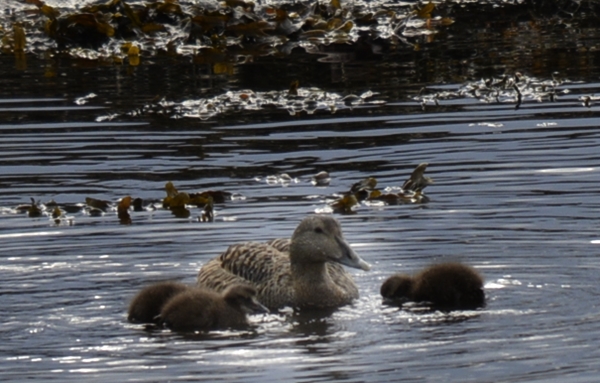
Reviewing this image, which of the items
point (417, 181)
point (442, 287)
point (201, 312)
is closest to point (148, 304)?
point (201, 312)

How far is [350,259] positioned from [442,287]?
1.66 ft

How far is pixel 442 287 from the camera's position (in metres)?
7.82

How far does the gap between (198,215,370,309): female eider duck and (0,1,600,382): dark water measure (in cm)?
19

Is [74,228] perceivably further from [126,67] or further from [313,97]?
[126,67]

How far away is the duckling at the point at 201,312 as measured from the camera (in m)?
7.39

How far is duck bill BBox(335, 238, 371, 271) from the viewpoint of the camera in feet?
25.6

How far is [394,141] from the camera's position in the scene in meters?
12.0

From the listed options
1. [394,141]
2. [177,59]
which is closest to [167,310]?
[394,141]

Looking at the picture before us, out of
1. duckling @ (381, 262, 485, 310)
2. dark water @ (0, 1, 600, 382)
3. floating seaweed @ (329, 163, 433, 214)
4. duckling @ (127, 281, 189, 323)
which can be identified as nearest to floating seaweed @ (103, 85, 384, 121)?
dark water @ (0, 1, 600, 382)

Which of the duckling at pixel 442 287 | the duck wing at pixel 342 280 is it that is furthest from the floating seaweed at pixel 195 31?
the duckling at pixel 442 287

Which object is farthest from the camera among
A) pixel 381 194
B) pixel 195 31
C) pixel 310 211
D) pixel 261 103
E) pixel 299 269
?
pixel 195 31

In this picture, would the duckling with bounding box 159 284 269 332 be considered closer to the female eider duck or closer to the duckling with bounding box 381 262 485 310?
the female eider duck

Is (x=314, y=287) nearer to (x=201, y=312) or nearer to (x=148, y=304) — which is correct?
(x=201, y=312)

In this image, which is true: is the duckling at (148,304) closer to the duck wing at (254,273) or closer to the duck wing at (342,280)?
the duck wing at (254,273)
